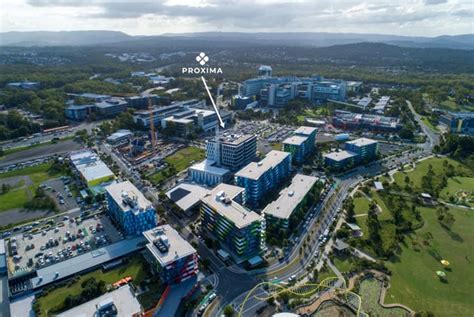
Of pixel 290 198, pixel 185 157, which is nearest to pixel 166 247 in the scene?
pixel 290 198

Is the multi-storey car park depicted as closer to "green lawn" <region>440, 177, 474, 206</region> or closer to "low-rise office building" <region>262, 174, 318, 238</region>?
"low-rise office building" <region>262, 174, 318, 238</region>

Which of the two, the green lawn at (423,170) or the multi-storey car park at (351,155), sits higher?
the multi-storey car park at (351,155)

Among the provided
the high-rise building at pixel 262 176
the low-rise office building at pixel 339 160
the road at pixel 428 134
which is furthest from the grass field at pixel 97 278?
the road at pixel 428 134

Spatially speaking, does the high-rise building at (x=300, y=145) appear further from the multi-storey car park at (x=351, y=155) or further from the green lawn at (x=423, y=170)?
the green lawn at (x=423, y=170)

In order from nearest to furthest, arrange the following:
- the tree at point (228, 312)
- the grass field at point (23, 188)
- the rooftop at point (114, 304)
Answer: the rooftop at point (114, 304), the tree at point (228, 312), the grass field at point (23, 188)

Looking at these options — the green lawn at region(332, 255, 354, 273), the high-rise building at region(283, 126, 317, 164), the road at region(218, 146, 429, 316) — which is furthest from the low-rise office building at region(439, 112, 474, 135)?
the green lawn at region(332, 255, 354, 273)

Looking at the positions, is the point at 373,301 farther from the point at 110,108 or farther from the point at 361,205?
the point at 110,108
